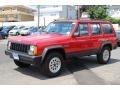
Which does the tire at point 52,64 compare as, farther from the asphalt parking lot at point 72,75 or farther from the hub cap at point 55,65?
the asphalt parking lot at point 72,75

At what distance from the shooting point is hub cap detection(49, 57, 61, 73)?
799 cm

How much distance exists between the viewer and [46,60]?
7.82 meters

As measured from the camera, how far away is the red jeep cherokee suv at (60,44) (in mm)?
7730

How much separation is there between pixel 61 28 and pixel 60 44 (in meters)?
1.03

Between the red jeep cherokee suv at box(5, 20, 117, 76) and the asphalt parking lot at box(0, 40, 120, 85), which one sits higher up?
the red jeep cherokee suv at box(5, 20, 117, 76)

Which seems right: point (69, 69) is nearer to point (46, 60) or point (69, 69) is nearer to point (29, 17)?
point (46, 60)

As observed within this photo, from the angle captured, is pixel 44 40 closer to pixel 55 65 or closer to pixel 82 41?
pixel 55 65

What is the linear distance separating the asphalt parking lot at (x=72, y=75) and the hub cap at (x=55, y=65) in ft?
0.88

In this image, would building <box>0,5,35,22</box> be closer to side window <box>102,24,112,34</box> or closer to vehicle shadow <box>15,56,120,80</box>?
vehicle shadow <box>15,56,120,80</box>

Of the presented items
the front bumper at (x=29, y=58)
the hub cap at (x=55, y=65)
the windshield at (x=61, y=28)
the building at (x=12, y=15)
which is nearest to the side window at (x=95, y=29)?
the windshield at (x=61, y=28)

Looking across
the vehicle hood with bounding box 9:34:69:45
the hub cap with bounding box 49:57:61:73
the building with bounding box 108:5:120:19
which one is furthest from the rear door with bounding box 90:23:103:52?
the building with bounding box 108:5:120:19

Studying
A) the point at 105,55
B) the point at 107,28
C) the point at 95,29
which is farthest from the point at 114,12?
the point at 95,29

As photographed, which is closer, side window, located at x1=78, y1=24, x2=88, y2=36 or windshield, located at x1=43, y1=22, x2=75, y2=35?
windshield, located at x1=43, y1=22, x2=75, y2=35

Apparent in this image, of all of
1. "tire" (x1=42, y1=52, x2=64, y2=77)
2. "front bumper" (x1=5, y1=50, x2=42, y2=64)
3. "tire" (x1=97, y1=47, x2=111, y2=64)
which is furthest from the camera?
"tire" (x1=97, y1=47, x2=111, y2=64)
